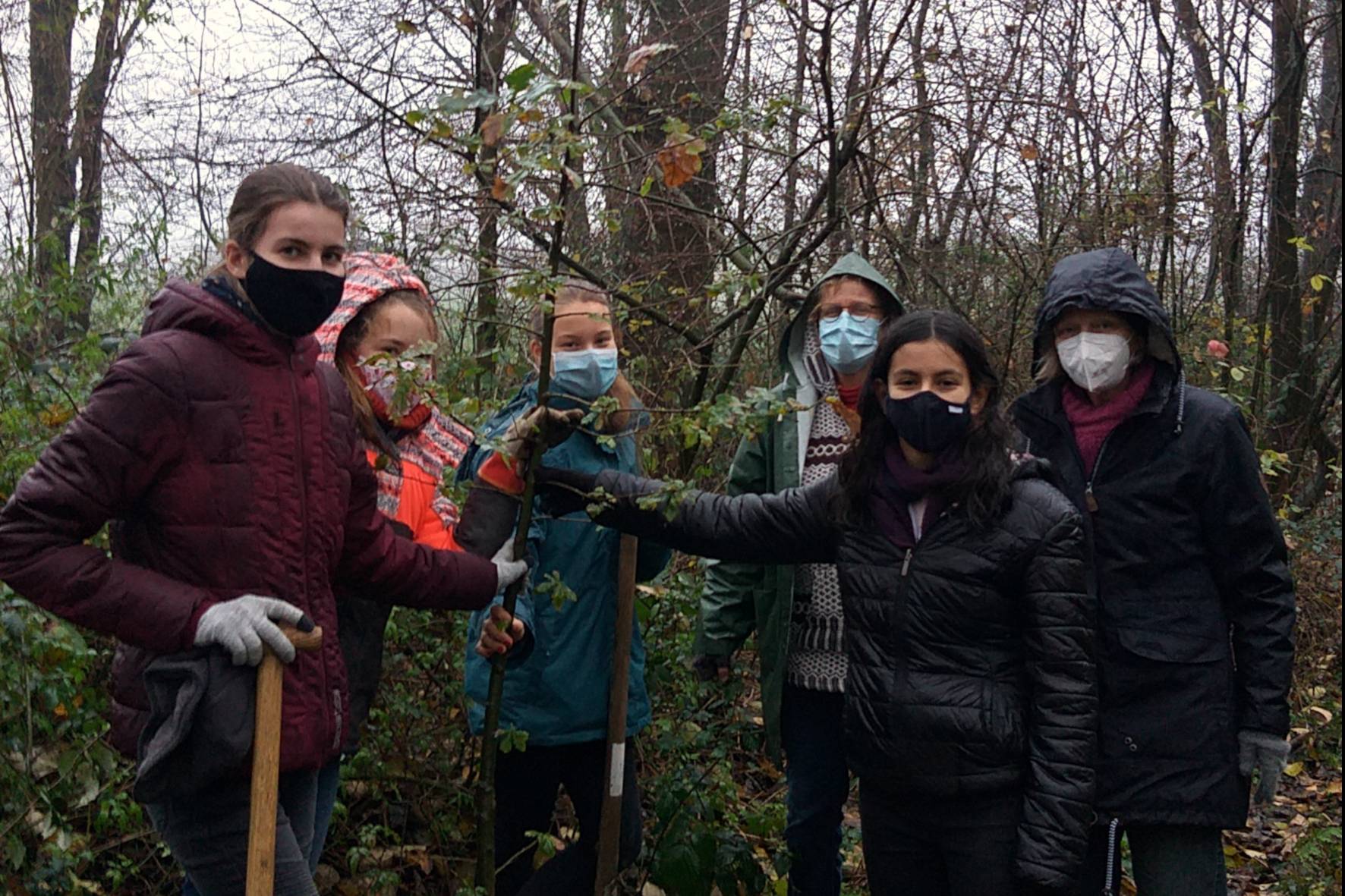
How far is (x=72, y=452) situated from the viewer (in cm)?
214

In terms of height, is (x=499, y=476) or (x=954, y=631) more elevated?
(x=499, y=476)

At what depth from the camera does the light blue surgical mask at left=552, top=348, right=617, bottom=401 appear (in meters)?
3.25

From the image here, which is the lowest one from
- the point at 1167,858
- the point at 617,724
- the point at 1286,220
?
the point at 1167,858

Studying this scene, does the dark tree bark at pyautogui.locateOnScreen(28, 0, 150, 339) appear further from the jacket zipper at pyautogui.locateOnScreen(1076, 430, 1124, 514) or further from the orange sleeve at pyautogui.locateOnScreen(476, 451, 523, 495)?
the jacket zipper at pyautogui.locateOnScreen(1076, 430, 1124, 514)

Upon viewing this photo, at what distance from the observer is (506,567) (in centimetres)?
294

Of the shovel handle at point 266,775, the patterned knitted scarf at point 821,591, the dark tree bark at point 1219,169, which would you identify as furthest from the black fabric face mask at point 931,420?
the dark tree bark at point 1219,169

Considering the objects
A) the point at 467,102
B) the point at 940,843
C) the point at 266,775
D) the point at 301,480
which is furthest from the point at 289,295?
the point at 940,843

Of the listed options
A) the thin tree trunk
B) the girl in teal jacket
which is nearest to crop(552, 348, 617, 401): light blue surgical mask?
the girl in teal jacket

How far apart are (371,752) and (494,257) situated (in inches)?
72.4

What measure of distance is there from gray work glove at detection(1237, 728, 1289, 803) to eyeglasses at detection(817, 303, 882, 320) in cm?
147

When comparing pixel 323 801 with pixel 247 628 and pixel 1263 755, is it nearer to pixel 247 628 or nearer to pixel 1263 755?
pixel 247 628

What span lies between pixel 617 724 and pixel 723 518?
62 centimetres

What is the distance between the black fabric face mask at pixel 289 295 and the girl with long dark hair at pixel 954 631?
0.84 metres

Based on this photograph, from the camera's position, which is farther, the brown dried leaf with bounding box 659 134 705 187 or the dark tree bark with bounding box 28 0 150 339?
the dark tree bark with bounding box 28 0 150 339
